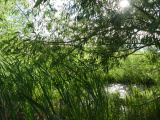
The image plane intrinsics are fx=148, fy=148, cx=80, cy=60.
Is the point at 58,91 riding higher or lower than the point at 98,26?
lower

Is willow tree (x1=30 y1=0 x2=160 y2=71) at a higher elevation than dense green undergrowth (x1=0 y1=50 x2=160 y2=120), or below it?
higher

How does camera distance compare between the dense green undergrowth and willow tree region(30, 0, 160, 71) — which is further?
willow tree region(30, 0, 160, 71)

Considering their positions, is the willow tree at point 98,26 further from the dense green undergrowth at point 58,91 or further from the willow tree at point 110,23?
the dense green undergrowth at point 58,91

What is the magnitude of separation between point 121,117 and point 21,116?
1.44 metres

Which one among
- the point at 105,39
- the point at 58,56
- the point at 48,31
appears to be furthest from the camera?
the point at 48,31

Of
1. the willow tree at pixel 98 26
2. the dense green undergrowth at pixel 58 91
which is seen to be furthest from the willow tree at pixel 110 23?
the dense green undergrowth at pixel 58 91

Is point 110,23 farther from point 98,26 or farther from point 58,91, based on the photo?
point 58,91

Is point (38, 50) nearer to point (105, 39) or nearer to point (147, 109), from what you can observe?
point (105, 39)

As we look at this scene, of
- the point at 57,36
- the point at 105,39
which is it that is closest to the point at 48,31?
the point at 57,36

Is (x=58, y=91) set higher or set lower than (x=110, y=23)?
lower

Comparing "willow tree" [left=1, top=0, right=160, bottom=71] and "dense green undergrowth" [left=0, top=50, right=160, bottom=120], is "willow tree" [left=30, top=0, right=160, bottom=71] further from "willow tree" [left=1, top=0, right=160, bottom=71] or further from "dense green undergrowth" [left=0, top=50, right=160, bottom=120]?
"dense green undergrowth" [left=0, top=50, right=160, bottom=120]

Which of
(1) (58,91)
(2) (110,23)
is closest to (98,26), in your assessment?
(2) (110,23)

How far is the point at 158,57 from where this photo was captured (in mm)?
2078


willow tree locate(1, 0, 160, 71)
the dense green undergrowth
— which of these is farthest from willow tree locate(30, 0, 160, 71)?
the dense green undergrowth
